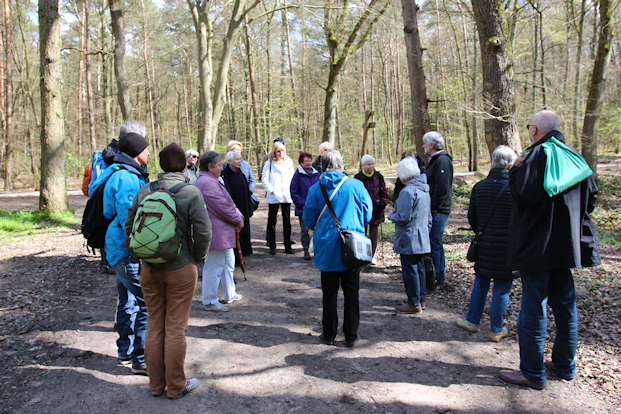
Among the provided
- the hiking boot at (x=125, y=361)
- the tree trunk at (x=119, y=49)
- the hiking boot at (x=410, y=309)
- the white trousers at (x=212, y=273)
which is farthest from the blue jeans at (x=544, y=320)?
the tree trunk at (x=119, y=49)

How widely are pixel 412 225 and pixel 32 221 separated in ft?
29.7

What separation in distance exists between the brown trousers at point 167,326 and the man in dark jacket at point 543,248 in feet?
8.77

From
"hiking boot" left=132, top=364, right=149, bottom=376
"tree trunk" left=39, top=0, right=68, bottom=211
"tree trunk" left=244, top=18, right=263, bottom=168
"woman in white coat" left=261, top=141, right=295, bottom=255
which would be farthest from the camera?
"tree trunk" left=244, top=18, right=263, bottom=168

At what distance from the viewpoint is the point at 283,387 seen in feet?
10.7

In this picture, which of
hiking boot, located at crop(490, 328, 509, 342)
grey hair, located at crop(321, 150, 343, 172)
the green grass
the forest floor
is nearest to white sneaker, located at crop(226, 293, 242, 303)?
the forest floor

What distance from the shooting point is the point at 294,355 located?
3803mm

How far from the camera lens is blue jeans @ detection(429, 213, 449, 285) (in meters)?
5.34

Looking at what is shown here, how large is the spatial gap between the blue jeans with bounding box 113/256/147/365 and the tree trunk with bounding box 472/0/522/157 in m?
6.01

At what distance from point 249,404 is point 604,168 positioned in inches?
896

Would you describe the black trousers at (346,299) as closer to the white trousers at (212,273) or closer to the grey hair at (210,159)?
the white trousers at (212,273)

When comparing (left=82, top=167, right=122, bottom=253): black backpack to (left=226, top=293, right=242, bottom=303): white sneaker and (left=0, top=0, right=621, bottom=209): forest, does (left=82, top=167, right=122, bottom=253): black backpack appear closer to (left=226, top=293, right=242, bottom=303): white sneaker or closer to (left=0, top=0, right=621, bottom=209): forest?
(left=226, top=293, right=242, bottom=303): white sneaker

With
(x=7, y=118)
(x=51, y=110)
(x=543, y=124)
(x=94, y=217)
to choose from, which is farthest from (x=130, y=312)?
(x=7, y=118)

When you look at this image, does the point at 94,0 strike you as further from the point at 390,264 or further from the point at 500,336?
the point at 500,336

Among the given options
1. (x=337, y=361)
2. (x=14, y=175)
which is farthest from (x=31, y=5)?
(x=337, y=361)
